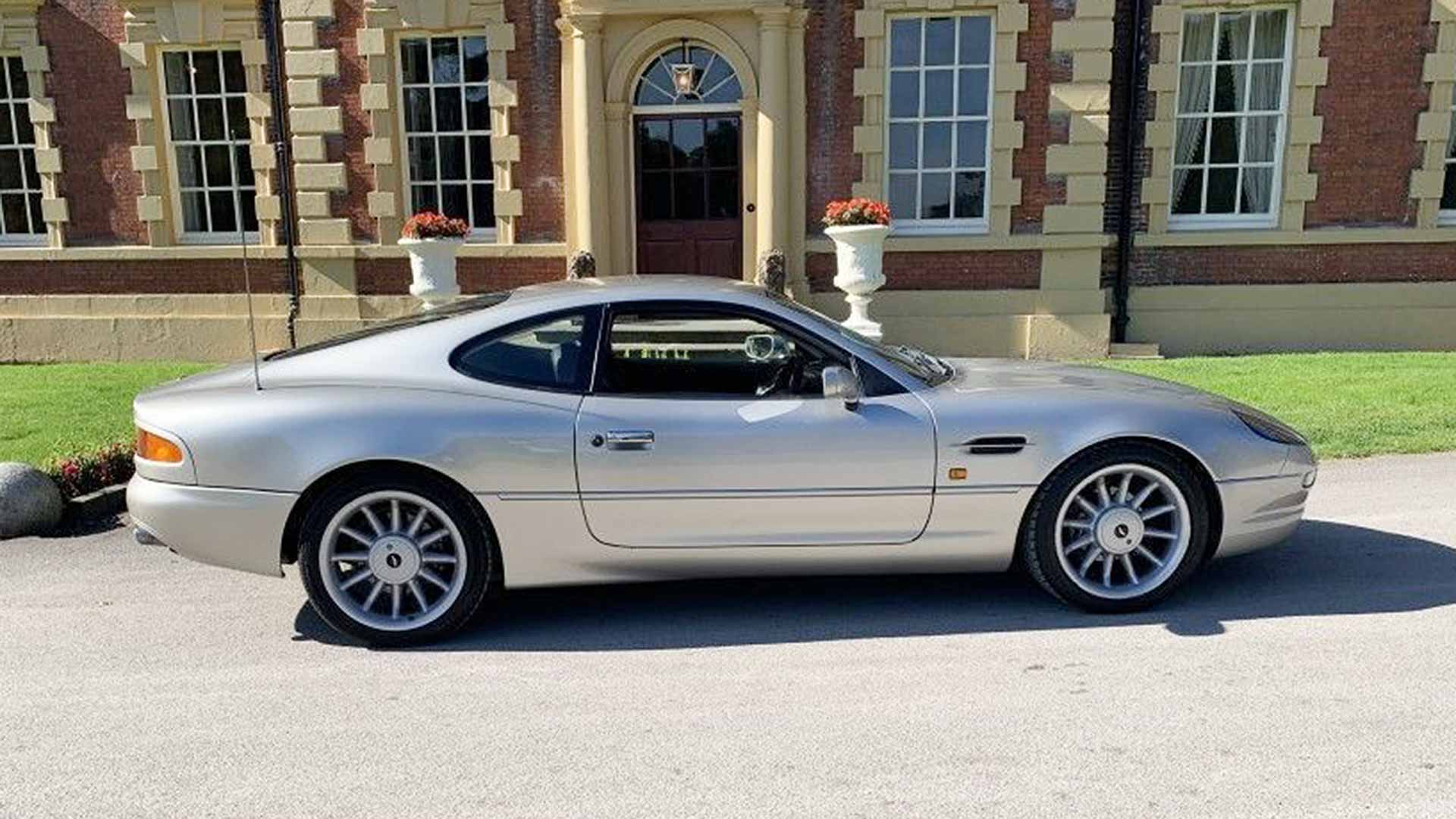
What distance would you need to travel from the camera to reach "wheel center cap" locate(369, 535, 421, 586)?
406 centimetres

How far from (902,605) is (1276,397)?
17.8 ft

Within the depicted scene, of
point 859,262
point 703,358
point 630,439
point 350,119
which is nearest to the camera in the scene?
point 630,439

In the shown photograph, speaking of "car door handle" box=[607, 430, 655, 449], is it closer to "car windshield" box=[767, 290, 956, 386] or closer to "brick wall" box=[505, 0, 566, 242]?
"car windshield" box=[767, 290, 956, 386]

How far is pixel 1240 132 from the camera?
38.7ft

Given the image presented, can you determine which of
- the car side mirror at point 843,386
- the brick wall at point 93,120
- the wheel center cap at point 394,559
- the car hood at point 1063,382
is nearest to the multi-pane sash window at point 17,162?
the brick wall at point 93,120

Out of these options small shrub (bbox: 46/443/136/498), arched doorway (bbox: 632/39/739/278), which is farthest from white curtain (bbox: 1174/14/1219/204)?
small shrub (bbox: 46/443/136/498)

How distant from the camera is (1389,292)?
11.5 meters

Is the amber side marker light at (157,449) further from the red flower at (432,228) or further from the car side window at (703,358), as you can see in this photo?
the red flower at (432,228)

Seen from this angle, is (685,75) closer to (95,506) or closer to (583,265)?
(583,265)

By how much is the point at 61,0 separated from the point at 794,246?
30.5 feet

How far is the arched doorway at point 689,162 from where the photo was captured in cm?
1143

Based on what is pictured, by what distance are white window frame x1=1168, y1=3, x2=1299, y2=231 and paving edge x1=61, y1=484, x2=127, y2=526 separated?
35.3 ft

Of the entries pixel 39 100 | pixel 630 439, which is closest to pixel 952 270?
pixel 630 439

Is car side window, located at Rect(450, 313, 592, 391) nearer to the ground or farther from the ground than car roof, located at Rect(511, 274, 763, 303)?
nearer to the ground
